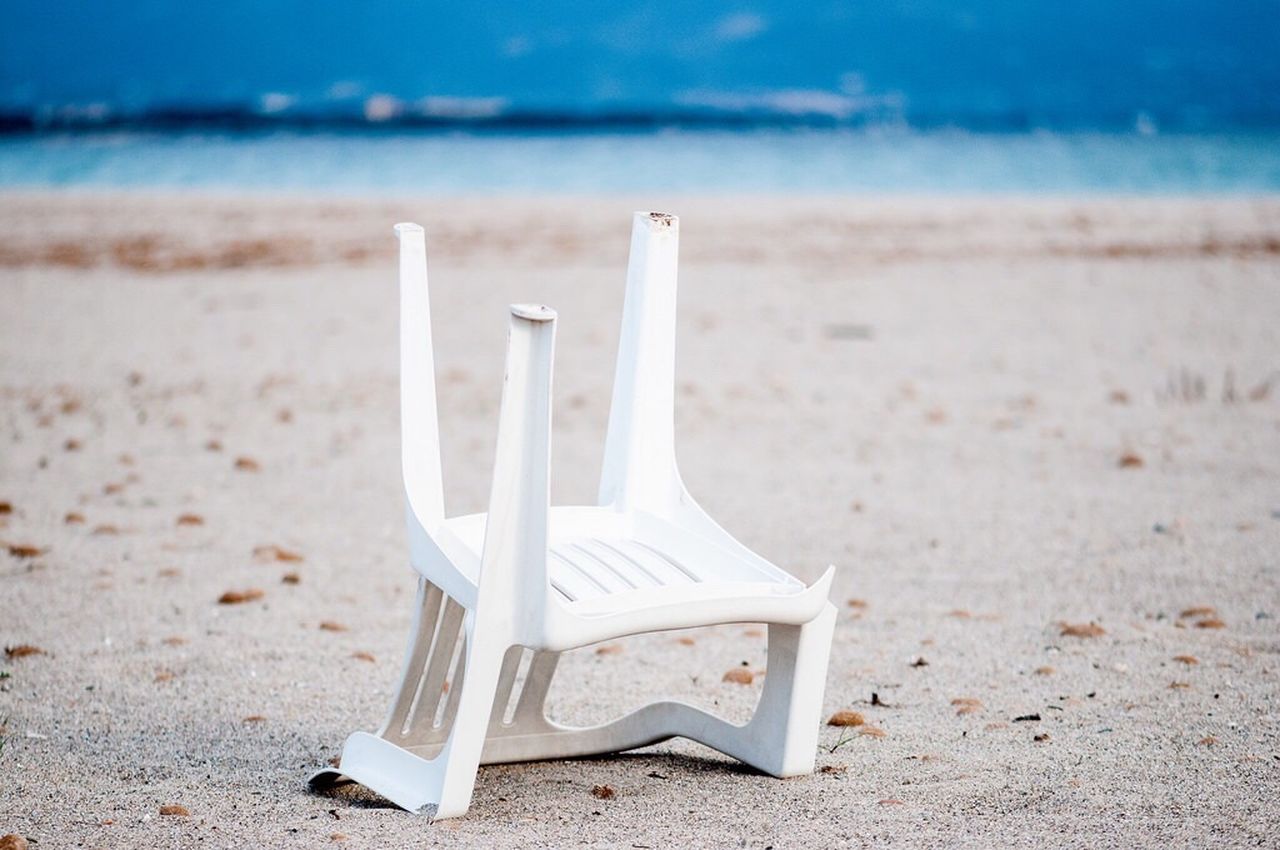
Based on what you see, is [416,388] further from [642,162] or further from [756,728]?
[642,162]

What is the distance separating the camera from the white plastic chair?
8.94ft

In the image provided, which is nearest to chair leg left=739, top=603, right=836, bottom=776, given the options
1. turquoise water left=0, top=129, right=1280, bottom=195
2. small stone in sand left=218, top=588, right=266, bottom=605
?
small stone in sand left=218, top=588, right=266, bottom=605

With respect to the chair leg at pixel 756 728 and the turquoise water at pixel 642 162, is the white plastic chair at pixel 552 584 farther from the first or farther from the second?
the turquoise water at pixel 642 162

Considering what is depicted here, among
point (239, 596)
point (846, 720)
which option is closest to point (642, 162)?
point (239, 596)

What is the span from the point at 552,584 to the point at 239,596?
2259 millimetres

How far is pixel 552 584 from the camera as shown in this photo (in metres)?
2.96

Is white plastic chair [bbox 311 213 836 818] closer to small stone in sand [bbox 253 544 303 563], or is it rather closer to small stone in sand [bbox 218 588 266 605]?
small stone in sand [bbox 218 588 266 605]

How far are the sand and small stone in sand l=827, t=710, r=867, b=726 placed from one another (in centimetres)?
8

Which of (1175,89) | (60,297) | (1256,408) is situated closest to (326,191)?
(60,297)

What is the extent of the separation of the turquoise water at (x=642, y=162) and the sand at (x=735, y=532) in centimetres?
1365

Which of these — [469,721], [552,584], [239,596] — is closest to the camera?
[469,721]

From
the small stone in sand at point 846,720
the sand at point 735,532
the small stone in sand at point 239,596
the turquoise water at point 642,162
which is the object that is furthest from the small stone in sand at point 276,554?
the turquoise water at point 642,162

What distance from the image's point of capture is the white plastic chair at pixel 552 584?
272 cm

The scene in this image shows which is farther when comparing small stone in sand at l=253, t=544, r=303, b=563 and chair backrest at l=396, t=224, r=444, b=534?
small stone in sand at l=253, t=544, r=303, b=563
